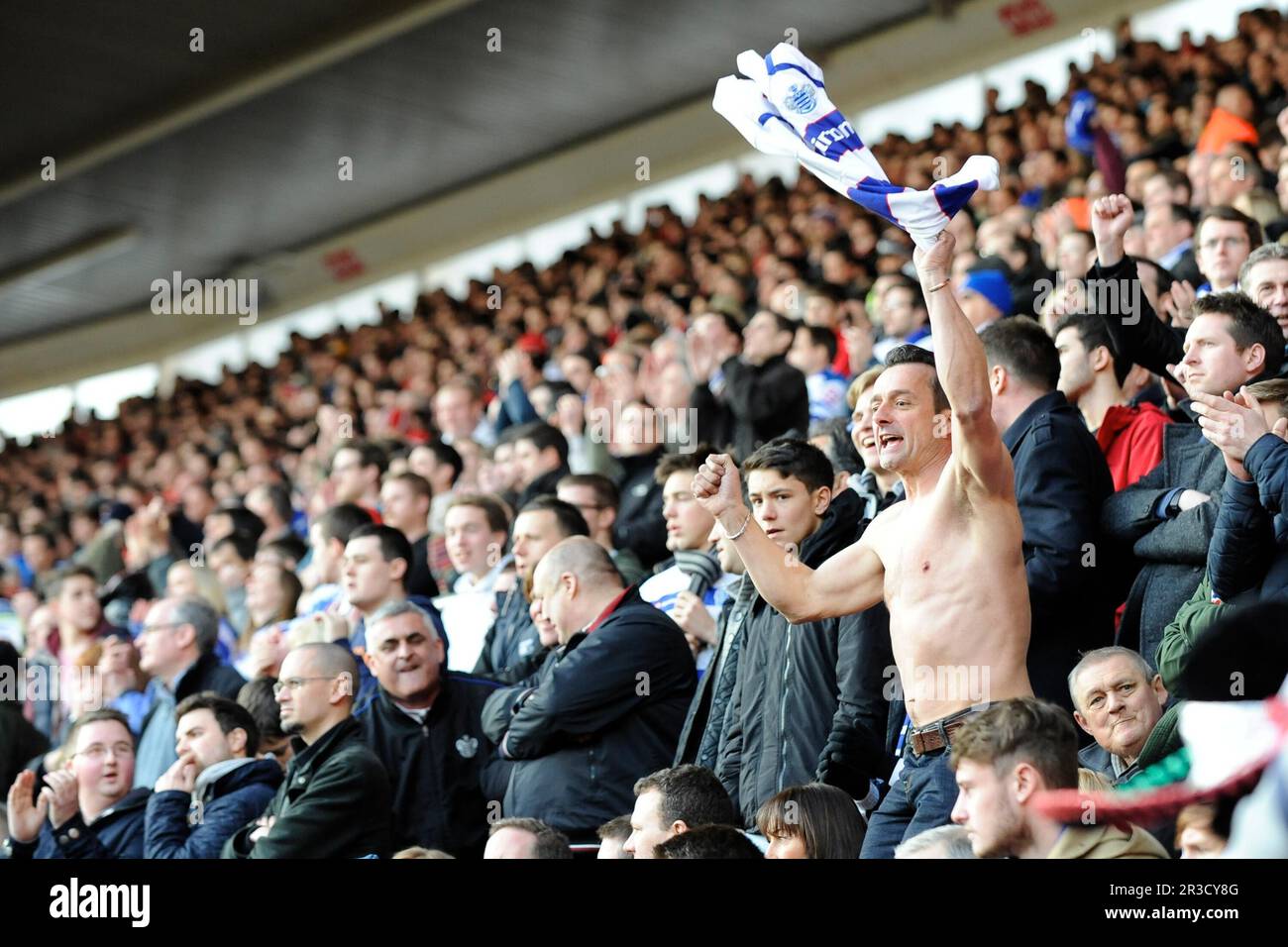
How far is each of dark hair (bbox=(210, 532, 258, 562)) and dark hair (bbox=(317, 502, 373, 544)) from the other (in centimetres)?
166

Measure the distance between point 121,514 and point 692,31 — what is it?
6529mm

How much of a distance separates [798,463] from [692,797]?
1177 mm

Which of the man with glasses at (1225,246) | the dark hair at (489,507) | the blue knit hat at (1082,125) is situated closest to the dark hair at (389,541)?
the dark hair at (489,507)

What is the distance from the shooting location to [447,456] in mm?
8484

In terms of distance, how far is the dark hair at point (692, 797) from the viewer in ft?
13.8

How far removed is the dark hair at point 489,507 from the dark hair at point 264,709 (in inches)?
46.4

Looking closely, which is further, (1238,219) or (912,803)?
(1238,219)

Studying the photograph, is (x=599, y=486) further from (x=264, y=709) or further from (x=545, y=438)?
(x=264, y=709)

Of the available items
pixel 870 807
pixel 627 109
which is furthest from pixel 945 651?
pixel 627 109

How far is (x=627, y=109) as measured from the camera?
17.5 m

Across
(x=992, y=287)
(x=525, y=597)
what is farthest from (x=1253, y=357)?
(x=525, y=597)

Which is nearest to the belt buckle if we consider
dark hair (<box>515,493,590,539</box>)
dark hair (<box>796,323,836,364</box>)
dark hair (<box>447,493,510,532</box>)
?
dark hair (<box>515,493,590,539</box>)

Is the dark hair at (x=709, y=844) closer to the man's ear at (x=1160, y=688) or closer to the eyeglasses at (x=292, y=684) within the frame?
the man's ear at (x=1160, y=688)

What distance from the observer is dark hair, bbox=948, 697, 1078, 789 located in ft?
10.1
